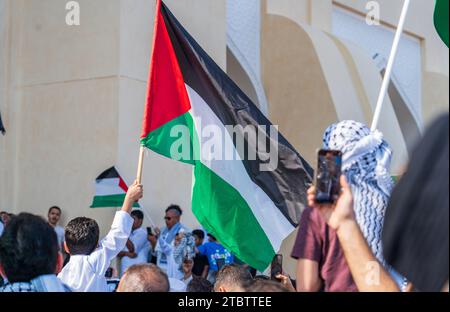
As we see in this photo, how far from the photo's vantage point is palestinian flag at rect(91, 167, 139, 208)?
34.7ft

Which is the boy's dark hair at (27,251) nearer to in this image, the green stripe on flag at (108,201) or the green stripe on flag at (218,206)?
the green stripe on flag at (218,206)

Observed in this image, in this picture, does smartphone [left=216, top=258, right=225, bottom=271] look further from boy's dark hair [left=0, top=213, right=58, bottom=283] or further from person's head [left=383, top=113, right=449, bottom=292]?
person's head [left=383, top=113, right=449, bottom=292]

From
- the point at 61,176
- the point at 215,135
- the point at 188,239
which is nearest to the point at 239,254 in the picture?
the point at 215,135

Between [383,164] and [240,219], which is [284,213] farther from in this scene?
[383,164]

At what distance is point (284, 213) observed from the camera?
17.4ft

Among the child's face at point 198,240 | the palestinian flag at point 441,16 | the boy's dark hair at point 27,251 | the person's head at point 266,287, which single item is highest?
the palestinian flag at point 441,16

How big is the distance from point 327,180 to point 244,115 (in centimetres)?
296

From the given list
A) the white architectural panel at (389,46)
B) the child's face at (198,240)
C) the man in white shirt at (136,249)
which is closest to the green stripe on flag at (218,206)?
the man in white shirt at (136,249)

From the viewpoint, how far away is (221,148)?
5.48 meters

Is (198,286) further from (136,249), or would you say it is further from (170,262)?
(136,249)

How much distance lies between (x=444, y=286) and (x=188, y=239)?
24.9ft

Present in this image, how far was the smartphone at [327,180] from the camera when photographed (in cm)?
264

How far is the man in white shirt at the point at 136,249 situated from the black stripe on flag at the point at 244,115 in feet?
16.6

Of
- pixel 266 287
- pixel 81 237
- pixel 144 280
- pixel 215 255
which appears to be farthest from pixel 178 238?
pixel 266 287
